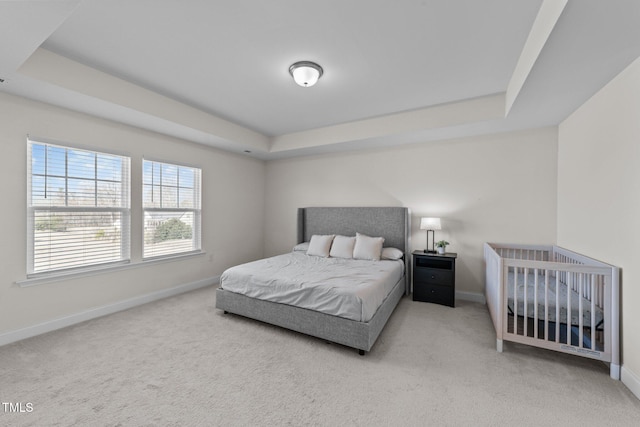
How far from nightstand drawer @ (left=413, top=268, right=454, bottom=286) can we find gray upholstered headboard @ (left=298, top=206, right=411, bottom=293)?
33 centimetres

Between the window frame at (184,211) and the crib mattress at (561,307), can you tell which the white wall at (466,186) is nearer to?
the crib mattress at (561,307)

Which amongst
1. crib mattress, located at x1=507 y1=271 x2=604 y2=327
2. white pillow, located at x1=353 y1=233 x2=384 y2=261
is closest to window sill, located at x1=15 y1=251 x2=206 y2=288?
white pillow, located at x1=353 y1=233 x2=384 y2=261

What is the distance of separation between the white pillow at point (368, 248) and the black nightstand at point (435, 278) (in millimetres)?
517

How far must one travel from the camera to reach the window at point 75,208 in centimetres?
265

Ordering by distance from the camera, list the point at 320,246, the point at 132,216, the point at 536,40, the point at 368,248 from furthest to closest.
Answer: the point at 320,246 → the point at 368,248 → the point at 132,216 → the point at 536,40

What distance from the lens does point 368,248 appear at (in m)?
3.88

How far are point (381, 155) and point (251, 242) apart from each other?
3039 millimetres

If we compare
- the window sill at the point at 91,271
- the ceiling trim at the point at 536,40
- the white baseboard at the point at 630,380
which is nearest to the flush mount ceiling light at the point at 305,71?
the ceiling trim at the point at 536,40

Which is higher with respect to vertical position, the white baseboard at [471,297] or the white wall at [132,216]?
the white wall at [132,216]

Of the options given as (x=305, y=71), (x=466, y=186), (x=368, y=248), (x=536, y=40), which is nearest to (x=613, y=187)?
(x=536, y=40)

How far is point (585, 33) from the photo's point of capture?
1591mm

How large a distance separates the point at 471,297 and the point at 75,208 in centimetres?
515

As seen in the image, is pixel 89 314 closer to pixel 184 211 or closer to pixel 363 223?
pixel 184 211

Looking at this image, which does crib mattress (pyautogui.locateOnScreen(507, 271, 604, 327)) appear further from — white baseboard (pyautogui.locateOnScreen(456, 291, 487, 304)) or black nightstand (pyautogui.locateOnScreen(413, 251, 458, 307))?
white baseboard (pyautogui.locateOnScreen(456, 291, 487, 304))
